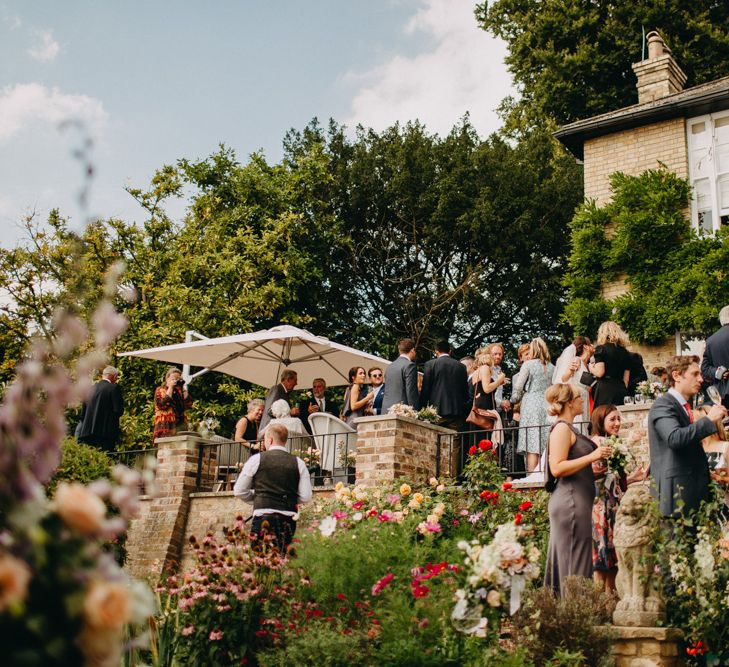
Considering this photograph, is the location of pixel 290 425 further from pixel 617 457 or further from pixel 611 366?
pixel 617 457

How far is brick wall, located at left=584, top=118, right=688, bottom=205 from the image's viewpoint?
57.0 ft

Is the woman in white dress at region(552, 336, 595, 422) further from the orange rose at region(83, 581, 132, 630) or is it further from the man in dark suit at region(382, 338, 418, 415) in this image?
the orange rose at region(83, 581, 132, 630)

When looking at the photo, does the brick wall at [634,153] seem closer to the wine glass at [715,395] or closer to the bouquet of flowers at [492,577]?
the wine glass at [715,395]

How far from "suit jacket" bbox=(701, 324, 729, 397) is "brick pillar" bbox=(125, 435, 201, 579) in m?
6.83

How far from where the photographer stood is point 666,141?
17.5 m

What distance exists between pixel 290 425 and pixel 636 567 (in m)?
6.40

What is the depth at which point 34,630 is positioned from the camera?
1911mm

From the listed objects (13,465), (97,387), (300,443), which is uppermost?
(97,387)

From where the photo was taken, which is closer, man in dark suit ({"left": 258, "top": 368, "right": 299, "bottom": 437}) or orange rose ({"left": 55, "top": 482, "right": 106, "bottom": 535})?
orange rose ({"left": 55, "top": 482, "right": 106, "bottom": 535})

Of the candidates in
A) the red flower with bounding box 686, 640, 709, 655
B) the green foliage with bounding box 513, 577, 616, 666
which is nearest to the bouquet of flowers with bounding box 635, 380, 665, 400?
the red flower with bounding box 686, 640, 709, 655

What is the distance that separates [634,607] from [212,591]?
3.09 m

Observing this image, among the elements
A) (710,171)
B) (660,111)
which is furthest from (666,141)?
(710,171)

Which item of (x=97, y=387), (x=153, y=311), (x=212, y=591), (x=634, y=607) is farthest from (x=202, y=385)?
(x=634, y=607)

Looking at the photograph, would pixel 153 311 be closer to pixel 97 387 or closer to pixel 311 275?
pixel 311 275
